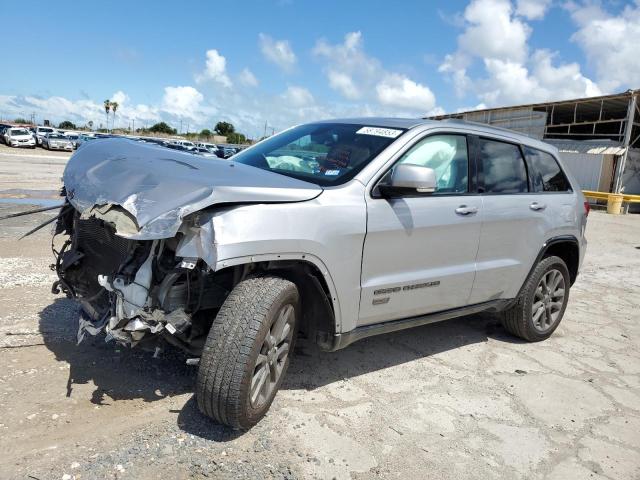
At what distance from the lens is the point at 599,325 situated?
584 centimetres

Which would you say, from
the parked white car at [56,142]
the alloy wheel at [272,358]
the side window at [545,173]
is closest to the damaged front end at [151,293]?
the alloy wheel at [272,358]

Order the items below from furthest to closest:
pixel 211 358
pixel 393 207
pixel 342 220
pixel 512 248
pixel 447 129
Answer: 1. pixel 512 248
2. pixel 447 129
3. pixel 393 207
4. pixel 342 220
5. pixel 211 358

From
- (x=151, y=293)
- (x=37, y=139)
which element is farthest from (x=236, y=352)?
(x=37, y=139)

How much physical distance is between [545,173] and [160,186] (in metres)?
3.68

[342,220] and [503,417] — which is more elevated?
[342,220]

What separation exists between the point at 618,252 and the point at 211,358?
35.6ft

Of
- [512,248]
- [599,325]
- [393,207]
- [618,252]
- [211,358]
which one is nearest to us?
[211,358]

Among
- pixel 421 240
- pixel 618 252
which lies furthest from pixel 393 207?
pixel 618 252

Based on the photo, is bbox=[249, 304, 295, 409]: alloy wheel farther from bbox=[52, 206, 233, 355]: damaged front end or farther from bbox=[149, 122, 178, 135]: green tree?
bbox=[149, 122, 178, 135]: green tree

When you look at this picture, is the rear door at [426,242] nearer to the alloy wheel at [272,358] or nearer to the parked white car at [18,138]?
the alloy wheel at [272,358]

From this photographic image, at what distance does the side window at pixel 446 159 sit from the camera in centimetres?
387

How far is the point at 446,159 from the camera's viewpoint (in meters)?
4.07

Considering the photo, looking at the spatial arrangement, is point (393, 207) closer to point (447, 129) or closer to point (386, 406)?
point (447, 129)

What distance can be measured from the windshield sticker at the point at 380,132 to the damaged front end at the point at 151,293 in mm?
1541
